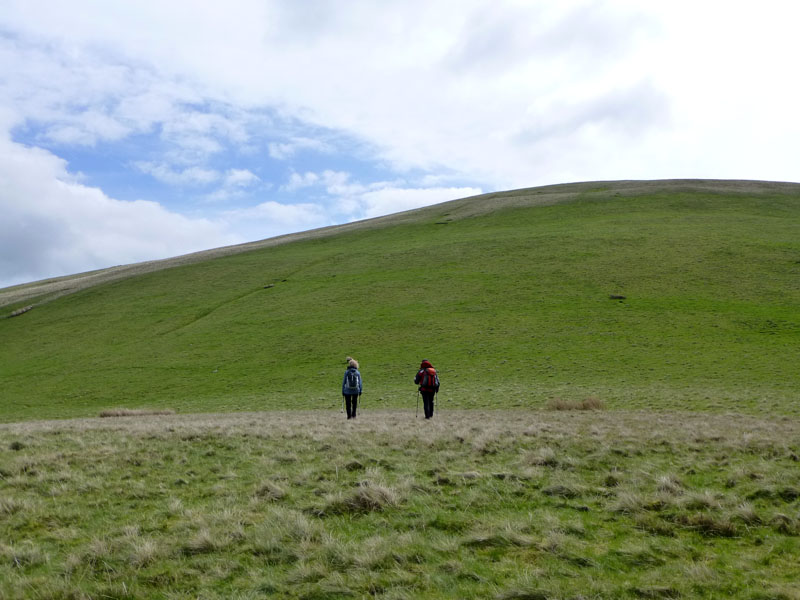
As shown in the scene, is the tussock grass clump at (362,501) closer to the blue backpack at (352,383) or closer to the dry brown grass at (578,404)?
the blue backpack at (352,383)

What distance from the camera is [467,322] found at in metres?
51.8

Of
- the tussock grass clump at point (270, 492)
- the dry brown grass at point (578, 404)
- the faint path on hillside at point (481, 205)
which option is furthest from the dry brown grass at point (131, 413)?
the faint path on hillside at point (481, 205)

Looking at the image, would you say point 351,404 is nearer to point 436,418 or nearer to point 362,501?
point 436,418

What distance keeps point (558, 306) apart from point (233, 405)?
108 ft

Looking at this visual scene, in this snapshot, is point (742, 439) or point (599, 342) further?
point (599, 342)

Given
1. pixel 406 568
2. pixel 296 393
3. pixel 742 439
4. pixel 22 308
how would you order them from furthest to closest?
pixel 22 308
pixel 296 393
pixel 742 439
pixel 406 568

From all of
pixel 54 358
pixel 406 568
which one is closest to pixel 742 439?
pixel 406 568

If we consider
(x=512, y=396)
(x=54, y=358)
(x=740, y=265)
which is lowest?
(x=512, y=396)

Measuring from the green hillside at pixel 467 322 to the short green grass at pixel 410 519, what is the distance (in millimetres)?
19147

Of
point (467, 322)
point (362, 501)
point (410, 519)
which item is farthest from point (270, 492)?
point (467, 322)

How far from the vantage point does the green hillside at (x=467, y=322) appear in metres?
37.1

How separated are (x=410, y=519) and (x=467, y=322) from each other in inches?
1727

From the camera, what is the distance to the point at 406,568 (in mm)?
6727

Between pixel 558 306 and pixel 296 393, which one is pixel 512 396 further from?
pixel 558 306
